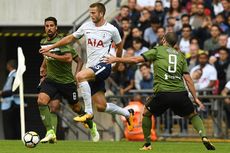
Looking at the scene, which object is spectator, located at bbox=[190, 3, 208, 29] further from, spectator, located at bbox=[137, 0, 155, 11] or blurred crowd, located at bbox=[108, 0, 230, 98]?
spectator, located at bbox=[137, 0, 155, 11]

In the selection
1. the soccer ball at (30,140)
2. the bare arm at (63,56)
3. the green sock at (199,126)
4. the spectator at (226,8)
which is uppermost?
the spectator at (226,8)

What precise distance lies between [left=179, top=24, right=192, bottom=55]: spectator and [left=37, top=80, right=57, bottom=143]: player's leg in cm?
700

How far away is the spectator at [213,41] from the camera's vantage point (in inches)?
987

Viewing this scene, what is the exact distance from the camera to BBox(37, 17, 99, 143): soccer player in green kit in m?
19.0

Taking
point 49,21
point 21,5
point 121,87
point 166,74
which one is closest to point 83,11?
point 21,5

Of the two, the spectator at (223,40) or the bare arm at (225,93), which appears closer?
the bare arm at (225,93)

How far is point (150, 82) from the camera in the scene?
83.4 feet

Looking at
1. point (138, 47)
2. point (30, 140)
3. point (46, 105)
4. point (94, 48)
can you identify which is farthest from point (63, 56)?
point (138, 47)

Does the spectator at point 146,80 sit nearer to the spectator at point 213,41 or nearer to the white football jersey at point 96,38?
the spectator at point 213,41

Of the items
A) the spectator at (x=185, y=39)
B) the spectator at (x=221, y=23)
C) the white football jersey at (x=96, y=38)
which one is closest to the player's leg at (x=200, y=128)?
the white football jersey at (x=96, y=38)

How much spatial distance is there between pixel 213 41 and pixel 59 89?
7029 millimetres

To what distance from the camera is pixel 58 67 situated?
19.5m

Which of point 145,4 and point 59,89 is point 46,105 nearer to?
point 59,89

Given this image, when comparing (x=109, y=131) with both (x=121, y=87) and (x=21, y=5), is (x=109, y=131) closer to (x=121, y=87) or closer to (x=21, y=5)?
(x=121, y=87)
